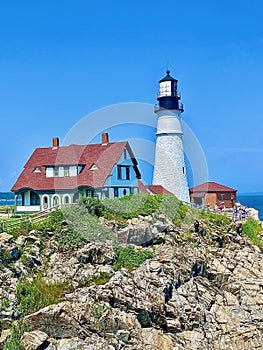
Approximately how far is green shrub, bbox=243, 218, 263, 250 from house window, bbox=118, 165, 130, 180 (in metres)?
9.01

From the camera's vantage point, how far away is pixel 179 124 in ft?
123

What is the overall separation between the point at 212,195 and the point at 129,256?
2210cm

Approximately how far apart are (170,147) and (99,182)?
762 cm

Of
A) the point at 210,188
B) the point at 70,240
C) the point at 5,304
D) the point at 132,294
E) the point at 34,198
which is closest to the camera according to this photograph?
the point at 5,304

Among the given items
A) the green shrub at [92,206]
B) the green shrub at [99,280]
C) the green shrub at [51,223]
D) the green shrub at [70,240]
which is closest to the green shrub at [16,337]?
the green shrub at [99,280]

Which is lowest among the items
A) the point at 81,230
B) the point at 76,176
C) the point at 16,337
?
the point at 16,337

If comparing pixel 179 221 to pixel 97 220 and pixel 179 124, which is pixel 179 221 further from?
pixel 179 124

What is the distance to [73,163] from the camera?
33.8m

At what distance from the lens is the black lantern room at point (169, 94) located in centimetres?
3706

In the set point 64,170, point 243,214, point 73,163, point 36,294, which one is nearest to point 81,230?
point 36,294

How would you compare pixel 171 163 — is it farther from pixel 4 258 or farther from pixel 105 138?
pixel 4 258

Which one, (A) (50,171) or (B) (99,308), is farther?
(A) (50,171)

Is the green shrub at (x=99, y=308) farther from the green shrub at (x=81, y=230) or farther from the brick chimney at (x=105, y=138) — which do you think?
the brick chimney at (x=105, y=138)

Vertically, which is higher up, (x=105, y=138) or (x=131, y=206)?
(x=105, y=138)
